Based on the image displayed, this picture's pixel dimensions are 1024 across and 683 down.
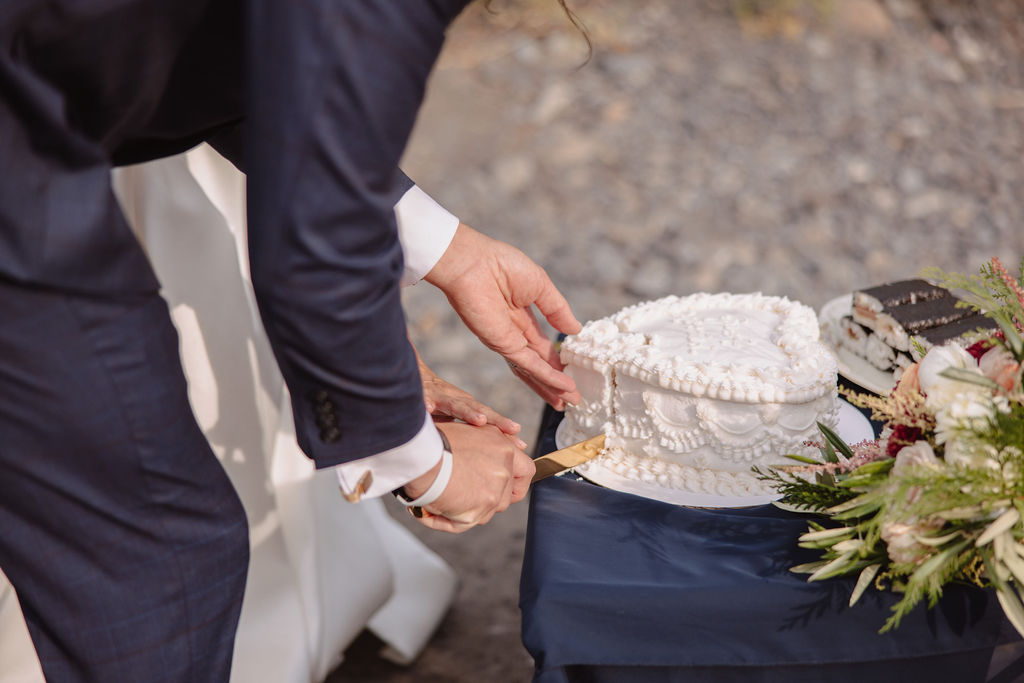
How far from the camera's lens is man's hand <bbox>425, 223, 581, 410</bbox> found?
5.04 feet

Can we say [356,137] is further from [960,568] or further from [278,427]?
[278,427]

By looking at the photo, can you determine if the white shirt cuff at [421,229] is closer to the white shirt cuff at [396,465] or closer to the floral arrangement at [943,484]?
the white shirt cuff at [396,465]

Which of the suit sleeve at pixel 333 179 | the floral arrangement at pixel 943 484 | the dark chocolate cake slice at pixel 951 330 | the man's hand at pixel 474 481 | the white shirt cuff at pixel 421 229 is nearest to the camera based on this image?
the suit sleeve at pixel 333 179

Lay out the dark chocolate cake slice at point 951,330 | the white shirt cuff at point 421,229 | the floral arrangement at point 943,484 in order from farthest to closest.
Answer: the dark chocolate cake slice at point 951,330
the white shirt cuff at point 421,229
the floral arrangement at point 943,484

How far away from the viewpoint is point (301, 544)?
2025mm

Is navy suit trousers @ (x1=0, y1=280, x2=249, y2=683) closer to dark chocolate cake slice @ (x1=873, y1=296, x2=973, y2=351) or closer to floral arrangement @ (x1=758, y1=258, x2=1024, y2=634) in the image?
floral arrangement @ (x1=758, y1=258, x2=1024, y2=634)

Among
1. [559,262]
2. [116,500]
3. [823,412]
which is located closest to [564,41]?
[559,262]

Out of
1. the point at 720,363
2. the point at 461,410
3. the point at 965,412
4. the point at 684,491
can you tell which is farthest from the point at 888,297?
the point at 461,410

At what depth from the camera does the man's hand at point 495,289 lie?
5.04ft

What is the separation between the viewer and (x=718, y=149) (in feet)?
17.7

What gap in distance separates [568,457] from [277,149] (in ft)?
2.47

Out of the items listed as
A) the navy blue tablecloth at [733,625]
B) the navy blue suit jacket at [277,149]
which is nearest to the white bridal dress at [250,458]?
the navy blue suit jacket at [277,149]

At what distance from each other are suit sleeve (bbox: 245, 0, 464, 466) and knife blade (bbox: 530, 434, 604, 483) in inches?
17.0

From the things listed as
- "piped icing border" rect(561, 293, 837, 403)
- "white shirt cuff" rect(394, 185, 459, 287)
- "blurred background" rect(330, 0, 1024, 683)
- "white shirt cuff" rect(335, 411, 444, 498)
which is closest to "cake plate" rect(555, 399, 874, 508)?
"piped icing border" rect(561, 293, 837, 403)
